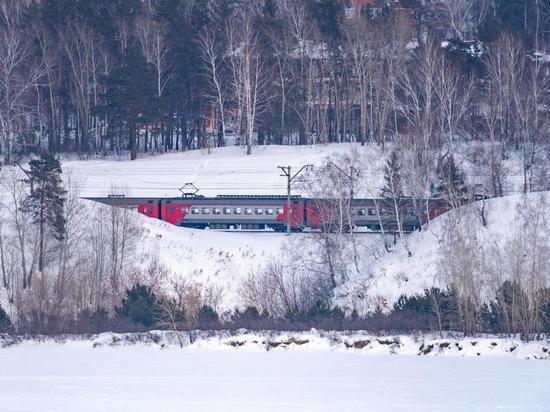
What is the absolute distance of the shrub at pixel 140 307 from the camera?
3089 centimetres

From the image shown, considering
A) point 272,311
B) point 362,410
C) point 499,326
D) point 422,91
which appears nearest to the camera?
point 362,410

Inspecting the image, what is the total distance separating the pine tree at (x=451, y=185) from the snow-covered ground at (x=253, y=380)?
404 inches

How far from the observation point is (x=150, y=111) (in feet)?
177

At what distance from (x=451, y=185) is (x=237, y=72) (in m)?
20.0

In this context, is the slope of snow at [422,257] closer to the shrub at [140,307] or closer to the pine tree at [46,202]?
the shrub at [140,307]

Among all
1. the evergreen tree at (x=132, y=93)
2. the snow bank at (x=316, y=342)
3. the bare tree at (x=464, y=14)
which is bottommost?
the snow bank at (x=316, y=342)

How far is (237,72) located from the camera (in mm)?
55562

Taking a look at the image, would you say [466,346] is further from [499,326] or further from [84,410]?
[84,410]

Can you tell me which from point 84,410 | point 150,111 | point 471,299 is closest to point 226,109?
point 150,111

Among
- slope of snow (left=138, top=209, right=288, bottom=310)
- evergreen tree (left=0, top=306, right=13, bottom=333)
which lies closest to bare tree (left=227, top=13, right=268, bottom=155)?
slope of snow (left=138, top=209, right=288, bottom=310)

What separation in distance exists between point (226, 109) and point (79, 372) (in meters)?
36.5

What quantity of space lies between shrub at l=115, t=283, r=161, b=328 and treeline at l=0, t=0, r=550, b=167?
20466 mm

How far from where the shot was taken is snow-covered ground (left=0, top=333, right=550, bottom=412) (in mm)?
21797

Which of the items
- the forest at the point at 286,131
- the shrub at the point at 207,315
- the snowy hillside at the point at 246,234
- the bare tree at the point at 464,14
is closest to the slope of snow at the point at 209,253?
the snowy hillside at the point at 246,234
